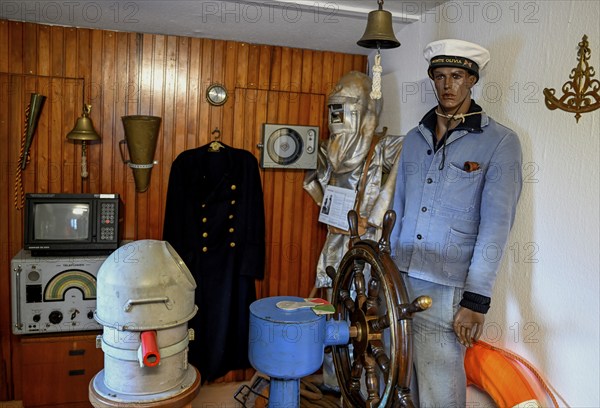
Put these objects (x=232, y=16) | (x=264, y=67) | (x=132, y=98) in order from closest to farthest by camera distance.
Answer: (x=232, y=16) < (x=132, y=98) < (x=264, y=67)

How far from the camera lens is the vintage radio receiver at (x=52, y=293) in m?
2.69

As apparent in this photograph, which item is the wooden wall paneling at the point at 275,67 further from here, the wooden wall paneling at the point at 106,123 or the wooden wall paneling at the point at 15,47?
the wooden wall paneling at the point at 15,47

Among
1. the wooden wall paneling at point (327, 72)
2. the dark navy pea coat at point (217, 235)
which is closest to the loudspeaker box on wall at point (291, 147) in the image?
the dark navy pea coat at point (217, 235)

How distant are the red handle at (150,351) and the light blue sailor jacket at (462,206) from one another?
1.03 m

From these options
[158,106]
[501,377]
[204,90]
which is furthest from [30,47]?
[501,377]

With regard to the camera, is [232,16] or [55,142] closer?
[232,16]

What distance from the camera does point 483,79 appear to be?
2.29m

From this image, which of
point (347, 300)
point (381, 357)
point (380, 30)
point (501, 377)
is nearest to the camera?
point (381, 357)

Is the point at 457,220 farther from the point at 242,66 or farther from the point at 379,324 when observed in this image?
the point at 242,66

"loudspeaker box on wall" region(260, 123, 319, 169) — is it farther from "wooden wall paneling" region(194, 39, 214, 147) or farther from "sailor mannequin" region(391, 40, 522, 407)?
"sailor mannequin" region(391, 40, 522, 407)

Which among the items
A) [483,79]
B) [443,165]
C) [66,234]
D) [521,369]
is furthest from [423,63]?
[66,234]

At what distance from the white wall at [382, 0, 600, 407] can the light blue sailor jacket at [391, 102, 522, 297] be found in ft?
0.46

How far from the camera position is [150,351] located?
1.60 metres

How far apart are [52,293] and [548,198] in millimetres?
2397
